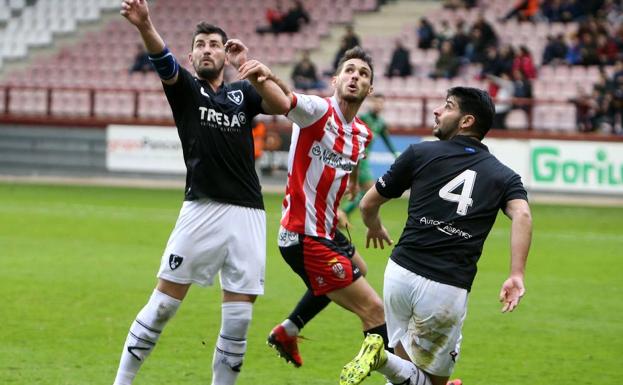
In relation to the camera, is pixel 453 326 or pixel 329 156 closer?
pixel 453 326

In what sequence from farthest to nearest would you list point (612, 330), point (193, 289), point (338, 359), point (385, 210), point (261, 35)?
point (261, 35), point (385, 210), point (193, 289), point (612, 330), point (338, 359)

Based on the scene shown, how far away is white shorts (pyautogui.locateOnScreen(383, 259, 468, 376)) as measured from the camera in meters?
6.46

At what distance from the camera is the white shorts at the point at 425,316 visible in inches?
255

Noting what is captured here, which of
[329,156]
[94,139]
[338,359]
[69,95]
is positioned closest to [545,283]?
[338,359]

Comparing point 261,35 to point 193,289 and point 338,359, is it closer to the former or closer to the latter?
point 193,289

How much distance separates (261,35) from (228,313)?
26325 mm

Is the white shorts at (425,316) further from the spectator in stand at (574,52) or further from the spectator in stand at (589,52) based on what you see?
the spectator in stand at (574,52)

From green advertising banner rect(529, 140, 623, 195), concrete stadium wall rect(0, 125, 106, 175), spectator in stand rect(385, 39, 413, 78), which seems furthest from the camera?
spectator in stand rect(385, 39, 413, 78)

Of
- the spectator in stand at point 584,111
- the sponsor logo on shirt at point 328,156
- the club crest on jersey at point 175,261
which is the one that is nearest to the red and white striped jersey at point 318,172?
the sponsor logo on shirt at point 328,156

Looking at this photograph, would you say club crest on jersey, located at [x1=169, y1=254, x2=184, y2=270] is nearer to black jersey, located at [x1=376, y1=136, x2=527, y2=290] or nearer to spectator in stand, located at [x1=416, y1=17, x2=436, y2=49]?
black jersey, located at [x1=376, y1=136, x2=527, y2=290]

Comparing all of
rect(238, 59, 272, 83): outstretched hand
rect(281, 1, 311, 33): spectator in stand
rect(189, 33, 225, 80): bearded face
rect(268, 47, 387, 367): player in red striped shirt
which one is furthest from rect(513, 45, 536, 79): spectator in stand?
rect(238, 59, 272, 83): outstretched hand

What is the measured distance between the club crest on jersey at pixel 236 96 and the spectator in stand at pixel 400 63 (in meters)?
21.5

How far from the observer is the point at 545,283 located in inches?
527

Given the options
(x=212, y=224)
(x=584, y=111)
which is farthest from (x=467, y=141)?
(x=584, y=111)
